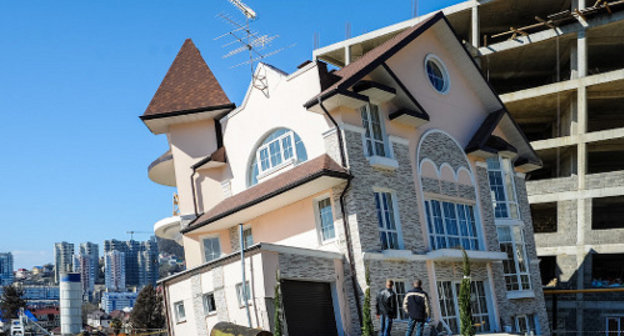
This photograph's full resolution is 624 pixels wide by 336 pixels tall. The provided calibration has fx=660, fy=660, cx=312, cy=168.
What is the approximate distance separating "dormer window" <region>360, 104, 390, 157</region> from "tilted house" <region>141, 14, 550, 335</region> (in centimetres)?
8

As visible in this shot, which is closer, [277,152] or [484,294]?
[277,152]

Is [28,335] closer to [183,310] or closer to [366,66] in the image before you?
[183,310]

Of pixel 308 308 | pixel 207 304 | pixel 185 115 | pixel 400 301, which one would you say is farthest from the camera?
pixel 185 115

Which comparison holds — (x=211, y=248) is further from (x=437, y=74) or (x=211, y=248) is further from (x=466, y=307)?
(x=466, y=307)

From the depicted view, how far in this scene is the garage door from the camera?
59.4 feet

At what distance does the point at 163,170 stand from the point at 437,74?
12.9 m

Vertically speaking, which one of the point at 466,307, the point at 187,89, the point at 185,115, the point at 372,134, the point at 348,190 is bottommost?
the point at 466,307

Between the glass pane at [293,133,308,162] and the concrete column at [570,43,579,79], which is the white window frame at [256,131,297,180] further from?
the concrete column at [570,43,579,79]

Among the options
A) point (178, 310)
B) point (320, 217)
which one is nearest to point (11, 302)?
point (178, 310)

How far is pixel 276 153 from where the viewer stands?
73.7 ft

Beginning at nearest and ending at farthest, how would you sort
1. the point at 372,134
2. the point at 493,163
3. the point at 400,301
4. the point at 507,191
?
1. the point at 400,301
2. the point at 372,134
3. the point at 493,163
4. the point at 507,191

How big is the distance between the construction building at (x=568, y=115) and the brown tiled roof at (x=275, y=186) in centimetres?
1950

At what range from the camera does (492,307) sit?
24.3 meters

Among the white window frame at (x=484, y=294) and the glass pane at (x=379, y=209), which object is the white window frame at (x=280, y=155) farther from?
the white window frame at (x=484, y=294)
